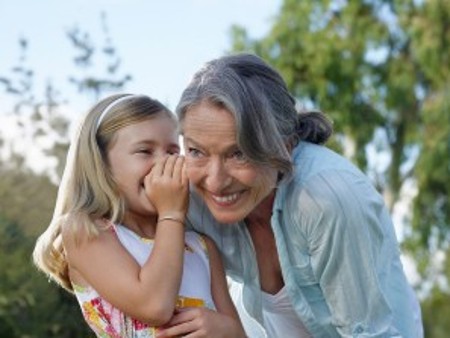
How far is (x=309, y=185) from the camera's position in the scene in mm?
3391

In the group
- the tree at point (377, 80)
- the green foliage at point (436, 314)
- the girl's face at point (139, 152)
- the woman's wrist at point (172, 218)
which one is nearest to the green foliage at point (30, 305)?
the girl's face at point (139, 152)

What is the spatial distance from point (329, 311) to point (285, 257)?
245 mm

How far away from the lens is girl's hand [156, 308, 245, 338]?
3.41m

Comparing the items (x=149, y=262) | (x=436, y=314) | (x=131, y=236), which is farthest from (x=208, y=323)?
(x=436, y=314)

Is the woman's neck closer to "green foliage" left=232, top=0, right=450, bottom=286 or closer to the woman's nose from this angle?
the woman's nose

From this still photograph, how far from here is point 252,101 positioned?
10.6ft

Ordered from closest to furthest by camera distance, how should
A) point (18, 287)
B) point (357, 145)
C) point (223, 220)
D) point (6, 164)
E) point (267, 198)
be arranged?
point (223, 220)
point (267, 198)
point (18, 287)
point (6, 164)
point (357, 145)

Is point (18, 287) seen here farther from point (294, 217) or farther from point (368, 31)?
point (368, 31)

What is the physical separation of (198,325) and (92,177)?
0.58m

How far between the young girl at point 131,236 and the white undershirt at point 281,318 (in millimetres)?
184

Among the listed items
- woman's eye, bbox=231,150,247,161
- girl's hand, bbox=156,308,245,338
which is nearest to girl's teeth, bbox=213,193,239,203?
woman's eye, bbox=231,150,247,161

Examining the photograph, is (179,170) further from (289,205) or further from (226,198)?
(289,205)

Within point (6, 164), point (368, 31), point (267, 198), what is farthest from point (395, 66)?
point (267, 198)

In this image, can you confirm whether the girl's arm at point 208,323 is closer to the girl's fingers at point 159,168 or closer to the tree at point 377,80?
the girl's fingers at point 159,168
